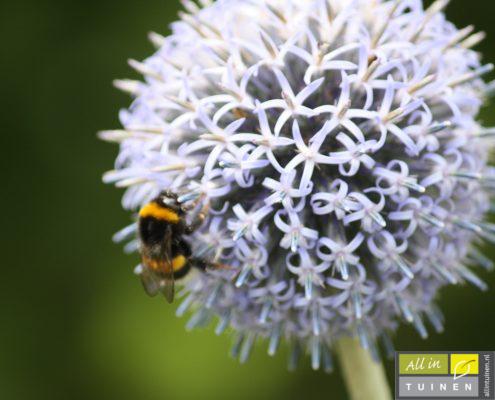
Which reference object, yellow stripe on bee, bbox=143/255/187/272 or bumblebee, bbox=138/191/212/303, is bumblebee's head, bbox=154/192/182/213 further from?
yellow stripe on bee, bbox=143/255/187/272

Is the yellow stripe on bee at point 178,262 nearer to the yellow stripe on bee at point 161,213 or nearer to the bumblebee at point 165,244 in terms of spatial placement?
the bumblebee at point 165,244

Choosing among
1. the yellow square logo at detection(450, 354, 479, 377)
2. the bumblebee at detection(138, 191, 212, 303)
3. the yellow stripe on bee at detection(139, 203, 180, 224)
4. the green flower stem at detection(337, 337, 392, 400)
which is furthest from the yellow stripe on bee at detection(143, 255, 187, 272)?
the yellow square logo at detection(450, 354, 479, 377)

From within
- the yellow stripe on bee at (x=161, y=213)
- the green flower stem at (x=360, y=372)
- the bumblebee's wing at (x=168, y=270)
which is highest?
the yellow stripe on bee at (x=161, y=213)

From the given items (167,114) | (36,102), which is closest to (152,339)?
(36,102)

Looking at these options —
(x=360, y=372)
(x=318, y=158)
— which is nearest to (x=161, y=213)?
(x=318, y=158)

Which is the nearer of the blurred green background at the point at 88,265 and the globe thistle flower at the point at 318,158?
the globe thistle flower at the point at 318,158

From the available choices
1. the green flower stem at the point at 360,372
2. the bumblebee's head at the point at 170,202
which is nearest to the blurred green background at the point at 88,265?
the green flower stem at the point at 360,372
